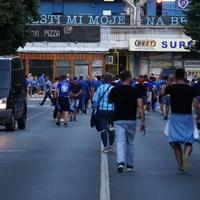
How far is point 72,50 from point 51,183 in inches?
1941

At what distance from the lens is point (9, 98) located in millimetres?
23453

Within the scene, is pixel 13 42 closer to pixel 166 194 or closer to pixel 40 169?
pixel 40 169

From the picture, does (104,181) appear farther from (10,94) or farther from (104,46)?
(104,46)

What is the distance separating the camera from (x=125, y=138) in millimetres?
13648

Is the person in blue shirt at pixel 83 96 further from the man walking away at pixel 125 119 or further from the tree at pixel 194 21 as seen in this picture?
the man walking away at pixel 125 119

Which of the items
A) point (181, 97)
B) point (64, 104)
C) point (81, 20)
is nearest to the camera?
point (181, 97)

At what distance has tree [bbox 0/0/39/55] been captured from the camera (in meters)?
36.5

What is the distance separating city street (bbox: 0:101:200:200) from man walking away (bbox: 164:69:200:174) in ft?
1.26

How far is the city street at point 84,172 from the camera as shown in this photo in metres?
11.2

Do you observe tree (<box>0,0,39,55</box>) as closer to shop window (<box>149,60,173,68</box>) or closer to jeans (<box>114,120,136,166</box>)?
jeans (<box>114,120,136,166</box>)

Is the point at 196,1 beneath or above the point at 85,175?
above

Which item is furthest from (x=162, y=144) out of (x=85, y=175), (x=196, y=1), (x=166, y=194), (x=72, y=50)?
(x=72, y=50)

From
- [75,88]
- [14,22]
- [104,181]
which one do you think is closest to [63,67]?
[14,22]

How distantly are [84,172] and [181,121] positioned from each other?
192 centimetres
